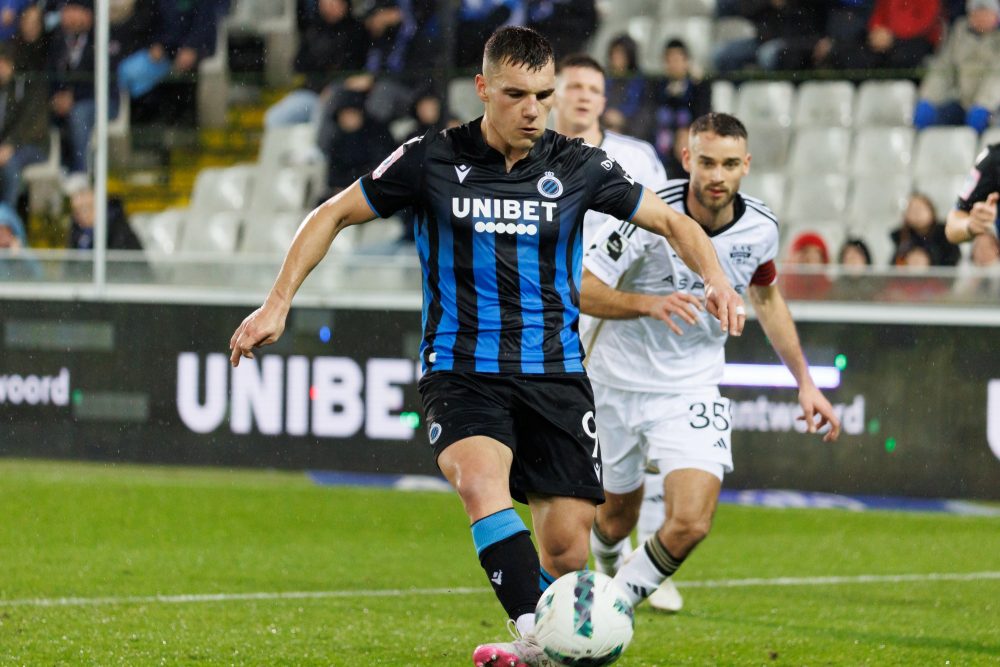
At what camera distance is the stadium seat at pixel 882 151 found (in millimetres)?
11578

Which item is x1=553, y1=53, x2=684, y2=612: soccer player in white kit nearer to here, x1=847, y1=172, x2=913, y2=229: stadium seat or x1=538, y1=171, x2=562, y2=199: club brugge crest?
x1=538, y1=171, x2=562, y2=199: club brugge crest

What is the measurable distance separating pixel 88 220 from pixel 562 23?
12.2 feet

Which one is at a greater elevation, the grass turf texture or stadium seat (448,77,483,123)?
stadium seat (448,77,483,123)

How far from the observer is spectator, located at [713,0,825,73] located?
38.5 ft

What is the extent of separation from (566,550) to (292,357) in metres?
5.99

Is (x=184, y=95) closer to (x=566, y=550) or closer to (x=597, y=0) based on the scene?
(x=597, y=0)

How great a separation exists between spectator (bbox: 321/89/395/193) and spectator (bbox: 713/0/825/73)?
99.4 inches

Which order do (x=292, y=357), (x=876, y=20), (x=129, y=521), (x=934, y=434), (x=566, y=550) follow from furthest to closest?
(x=876, y=20) → (x=292, y=357) → (x=934, y=434) → (x=129, y=521) → (x=566, y=550)

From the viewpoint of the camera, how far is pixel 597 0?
12.4 meters

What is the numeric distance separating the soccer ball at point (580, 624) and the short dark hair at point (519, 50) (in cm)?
144

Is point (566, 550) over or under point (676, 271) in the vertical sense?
under

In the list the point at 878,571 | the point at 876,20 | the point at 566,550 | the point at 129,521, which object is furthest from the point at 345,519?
the point at 876,20

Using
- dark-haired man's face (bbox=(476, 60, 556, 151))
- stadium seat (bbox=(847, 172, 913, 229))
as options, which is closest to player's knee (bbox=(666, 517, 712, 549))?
dark-haired man's face (bbox=(476, 60, 556, 151))

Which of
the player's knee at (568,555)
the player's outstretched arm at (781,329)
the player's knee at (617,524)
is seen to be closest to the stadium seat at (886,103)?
the player's outstretched arm at (781,329)
